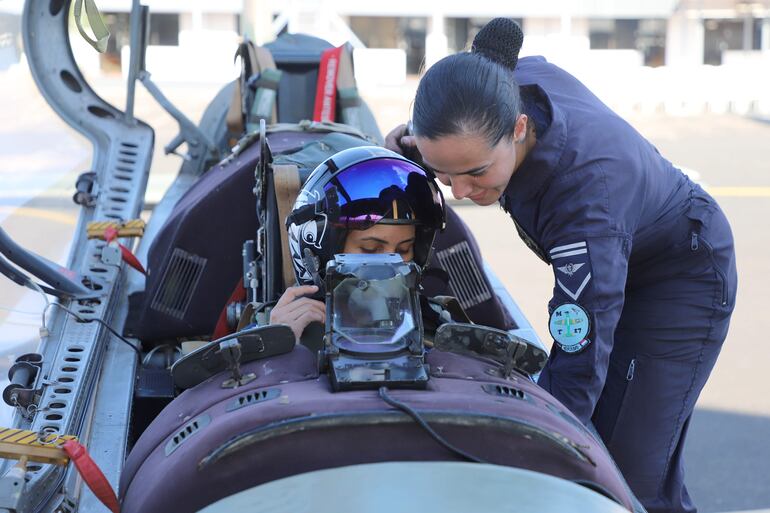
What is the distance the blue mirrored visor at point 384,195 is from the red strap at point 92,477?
68cm

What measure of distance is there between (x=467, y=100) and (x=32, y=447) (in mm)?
916

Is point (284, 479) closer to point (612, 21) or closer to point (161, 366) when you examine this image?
point (161, 366)

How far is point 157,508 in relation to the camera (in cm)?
133

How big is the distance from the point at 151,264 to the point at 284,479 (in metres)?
1.62

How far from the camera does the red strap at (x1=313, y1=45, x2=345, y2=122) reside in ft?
12.5

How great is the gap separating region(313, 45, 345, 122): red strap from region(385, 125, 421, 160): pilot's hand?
1.32m

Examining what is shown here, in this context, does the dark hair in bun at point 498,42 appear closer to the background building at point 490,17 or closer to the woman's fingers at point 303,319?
the woman's fingers at point 303,319

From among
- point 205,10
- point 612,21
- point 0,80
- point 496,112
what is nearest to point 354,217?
point 496,112

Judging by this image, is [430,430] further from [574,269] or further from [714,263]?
[714,263]

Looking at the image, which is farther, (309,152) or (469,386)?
(309,152)

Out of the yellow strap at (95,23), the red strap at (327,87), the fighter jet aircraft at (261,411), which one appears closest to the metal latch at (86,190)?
the fighter jet aircraft at (261,411)

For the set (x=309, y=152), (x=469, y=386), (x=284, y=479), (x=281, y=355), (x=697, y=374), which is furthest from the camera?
(x=309, y=152)

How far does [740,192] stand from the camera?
8867 mm

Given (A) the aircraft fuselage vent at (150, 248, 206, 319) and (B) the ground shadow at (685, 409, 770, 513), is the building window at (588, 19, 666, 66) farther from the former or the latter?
(A) the aircraft fuselage vent at (150, 248, 206, 319)
